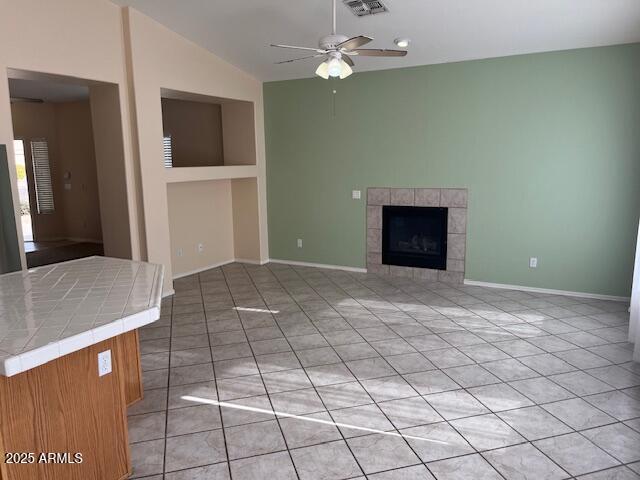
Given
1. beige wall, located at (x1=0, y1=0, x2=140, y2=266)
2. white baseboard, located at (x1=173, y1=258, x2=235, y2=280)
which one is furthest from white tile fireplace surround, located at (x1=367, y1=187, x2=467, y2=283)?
beige wall, located at (x1=0, y1=0, x2=140, y2=266)

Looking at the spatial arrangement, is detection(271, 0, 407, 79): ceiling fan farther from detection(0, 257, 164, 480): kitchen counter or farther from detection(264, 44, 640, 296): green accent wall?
detection(264, 44, 640, 296): green accent wall

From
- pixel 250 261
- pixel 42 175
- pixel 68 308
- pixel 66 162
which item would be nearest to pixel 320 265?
pixel 250 261

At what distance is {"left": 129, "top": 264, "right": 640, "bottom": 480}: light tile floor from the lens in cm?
250

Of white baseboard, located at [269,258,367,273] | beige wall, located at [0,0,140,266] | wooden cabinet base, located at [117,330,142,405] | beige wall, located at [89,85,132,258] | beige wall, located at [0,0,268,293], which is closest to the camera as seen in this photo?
wooden cabinet base, located at [117,330,142,405]

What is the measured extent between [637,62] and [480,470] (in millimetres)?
4443

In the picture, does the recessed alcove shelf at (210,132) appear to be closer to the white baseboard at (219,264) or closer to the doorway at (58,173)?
the white baseboard at (219,264)

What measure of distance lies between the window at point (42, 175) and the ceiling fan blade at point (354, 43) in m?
7.43

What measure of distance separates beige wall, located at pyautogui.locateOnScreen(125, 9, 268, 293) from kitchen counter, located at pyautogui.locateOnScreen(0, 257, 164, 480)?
2.65 metres

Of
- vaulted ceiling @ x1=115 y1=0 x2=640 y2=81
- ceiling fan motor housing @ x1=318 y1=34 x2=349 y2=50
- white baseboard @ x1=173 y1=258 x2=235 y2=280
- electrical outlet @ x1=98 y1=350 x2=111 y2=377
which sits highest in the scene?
vaulted ceiling @ x1=115 y1=0 x2=640 y2=81

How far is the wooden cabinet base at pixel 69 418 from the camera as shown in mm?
1878

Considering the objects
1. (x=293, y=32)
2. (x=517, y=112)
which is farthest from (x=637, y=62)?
(x=293, y=32)

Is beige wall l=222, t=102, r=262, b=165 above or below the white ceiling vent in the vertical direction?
below

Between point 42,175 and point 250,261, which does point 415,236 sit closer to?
point 250,261

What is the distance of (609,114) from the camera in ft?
16.1
